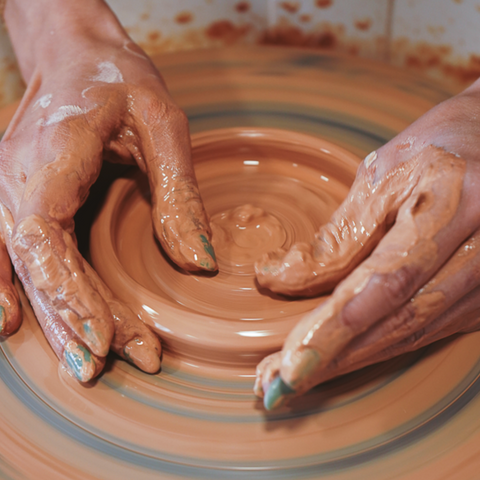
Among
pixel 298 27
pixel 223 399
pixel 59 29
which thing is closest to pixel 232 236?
pixel 223 399

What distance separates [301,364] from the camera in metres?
0.88

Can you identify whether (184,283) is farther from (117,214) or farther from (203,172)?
(203,172)

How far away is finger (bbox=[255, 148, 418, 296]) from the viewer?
1.13 meters

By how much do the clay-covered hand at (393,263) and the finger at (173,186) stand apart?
19 centimetres

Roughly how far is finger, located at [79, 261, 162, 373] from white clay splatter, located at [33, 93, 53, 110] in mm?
502

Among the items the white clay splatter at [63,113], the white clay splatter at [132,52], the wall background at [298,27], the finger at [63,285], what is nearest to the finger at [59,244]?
the finger at [63,285]

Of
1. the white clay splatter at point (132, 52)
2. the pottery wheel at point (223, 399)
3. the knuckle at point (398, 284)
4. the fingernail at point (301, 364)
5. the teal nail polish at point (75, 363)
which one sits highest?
the white clay splatter at point (132, 52)

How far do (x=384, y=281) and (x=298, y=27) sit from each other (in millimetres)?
2096

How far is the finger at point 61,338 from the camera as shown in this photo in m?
1.06

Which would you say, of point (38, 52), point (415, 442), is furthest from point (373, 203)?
point (38, 52)

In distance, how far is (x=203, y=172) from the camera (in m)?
1.69

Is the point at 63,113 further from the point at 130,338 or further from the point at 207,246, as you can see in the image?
the point at 130,338

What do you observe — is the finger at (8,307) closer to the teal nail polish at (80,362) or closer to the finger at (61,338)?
the finger at (61,338)

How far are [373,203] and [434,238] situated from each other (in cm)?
22
